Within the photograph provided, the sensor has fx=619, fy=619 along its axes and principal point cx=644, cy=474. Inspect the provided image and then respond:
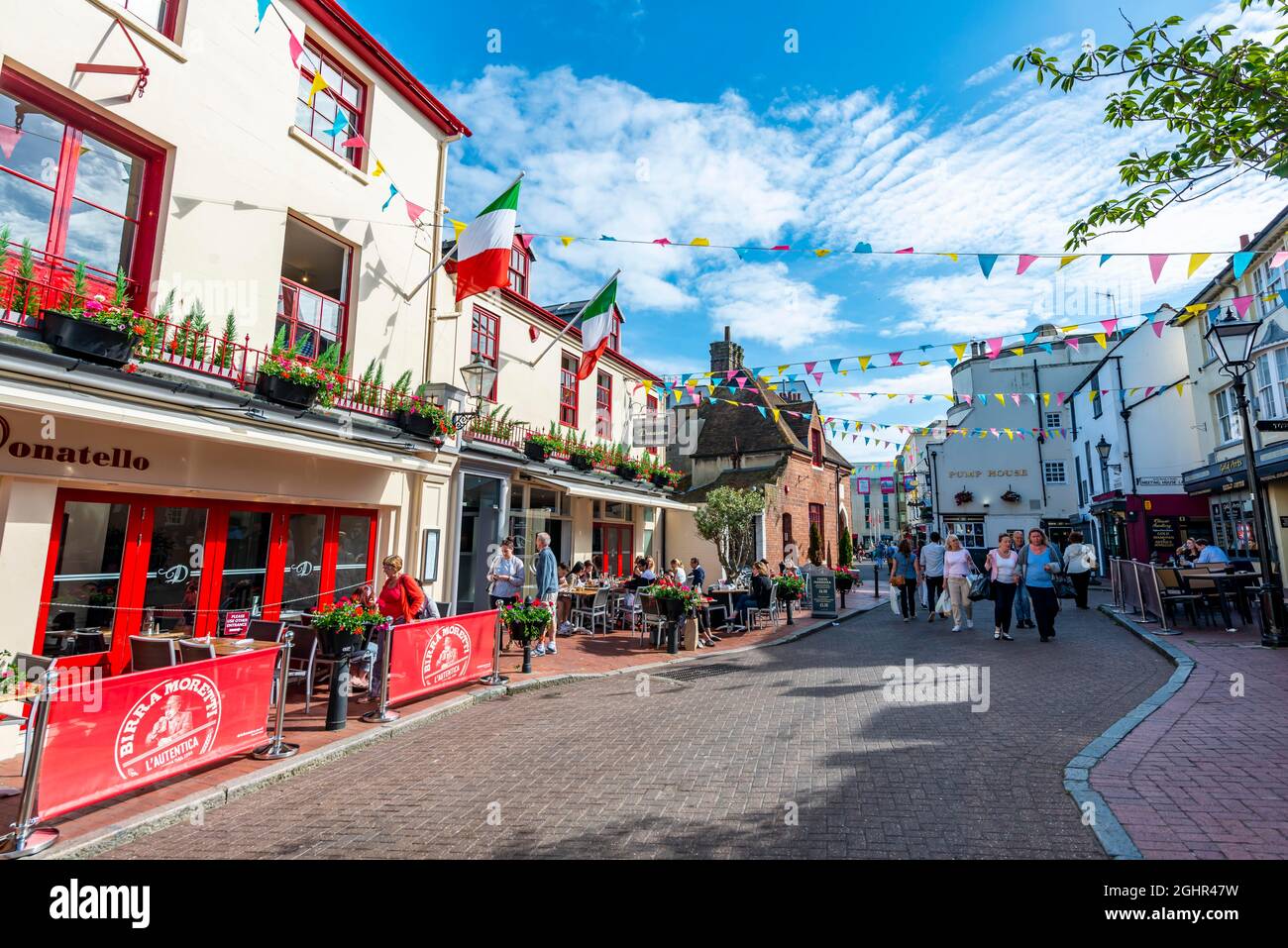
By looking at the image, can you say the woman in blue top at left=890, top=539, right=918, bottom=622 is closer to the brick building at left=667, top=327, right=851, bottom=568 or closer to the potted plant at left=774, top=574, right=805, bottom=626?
the potted plant at left=774, top=574, right=805, bottom=626

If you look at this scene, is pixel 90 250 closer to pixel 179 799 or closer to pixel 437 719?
pixel 179 799

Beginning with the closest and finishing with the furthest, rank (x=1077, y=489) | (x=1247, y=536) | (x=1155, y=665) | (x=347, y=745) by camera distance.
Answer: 1. (x=347, y=745)
2. (x=1155, y=665)
3. (x=1247, y=536)
4. (x=1077, y=489)

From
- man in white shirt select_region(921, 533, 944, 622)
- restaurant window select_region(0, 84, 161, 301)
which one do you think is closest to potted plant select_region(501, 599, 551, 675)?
restaurant window select_region(0, 84, 161, 301)

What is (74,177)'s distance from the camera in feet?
21.1

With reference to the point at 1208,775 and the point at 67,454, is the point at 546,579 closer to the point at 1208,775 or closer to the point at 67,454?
the point at 67,454

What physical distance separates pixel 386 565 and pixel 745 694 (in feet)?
14.9

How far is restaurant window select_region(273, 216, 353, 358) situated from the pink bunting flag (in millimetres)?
2723

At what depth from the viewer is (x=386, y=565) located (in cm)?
750

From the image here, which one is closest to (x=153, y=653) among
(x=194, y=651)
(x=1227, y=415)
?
(x=194, y=651)

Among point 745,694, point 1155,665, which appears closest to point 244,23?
point 745,694

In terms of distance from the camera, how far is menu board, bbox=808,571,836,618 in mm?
14352

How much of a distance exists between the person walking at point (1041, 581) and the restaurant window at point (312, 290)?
11168mm

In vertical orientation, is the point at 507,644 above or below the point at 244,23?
below

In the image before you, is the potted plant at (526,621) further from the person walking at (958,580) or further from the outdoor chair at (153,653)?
the person walking at (958,580)
